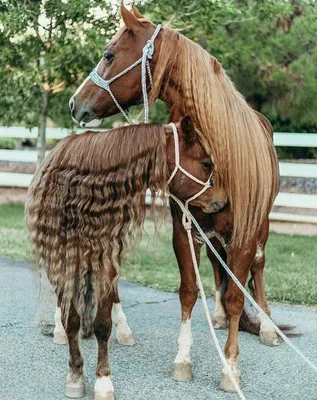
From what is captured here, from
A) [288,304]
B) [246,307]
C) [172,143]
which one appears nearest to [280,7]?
[288,304]

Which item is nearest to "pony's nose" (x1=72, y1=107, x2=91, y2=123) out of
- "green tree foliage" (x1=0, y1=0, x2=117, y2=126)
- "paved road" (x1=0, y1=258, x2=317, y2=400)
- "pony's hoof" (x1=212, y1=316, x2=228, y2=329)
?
"paved road" (x1=0, y1=258, x2=317, y2=400)

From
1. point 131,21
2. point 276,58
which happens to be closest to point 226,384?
point 131,21

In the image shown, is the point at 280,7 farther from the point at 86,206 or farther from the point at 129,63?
the point at 86,206

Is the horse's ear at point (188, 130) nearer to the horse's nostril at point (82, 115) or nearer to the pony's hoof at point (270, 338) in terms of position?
the horse's nostril at point (82, 115)

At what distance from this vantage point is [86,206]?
310cm

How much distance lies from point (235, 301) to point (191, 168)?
0.93 metres

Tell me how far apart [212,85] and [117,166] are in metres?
0.83

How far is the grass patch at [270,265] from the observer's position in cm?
592

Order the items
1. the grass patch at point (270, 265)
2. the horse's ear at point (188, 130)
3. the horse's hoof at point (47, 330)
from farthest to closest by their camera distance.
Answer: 1. the grass patch at point (270, 265)
2. the horse's hoof at point (47, 330)
3. the horse's ear at point (188, 130)

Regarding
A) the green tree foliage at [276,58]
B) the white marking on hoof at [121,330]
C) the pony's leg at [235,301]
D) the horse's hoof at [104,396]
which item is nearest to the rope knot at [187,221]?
the pony's leg at [235,301]

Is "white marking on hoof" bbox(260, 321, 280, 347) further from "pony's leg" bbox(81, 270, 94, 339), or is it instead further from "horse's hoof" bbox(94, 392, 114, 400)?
"horse's hoof" bbox(94, 392, 114, 400)

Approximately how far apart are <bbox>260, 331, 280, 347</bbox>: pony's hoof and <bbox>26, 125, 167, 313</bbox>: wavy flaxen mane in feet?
5.35

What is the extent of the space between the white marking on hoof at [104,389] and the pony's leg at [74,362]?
132mm

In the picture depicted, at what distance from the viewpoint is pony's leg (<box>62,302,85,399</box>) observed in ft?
10.8
